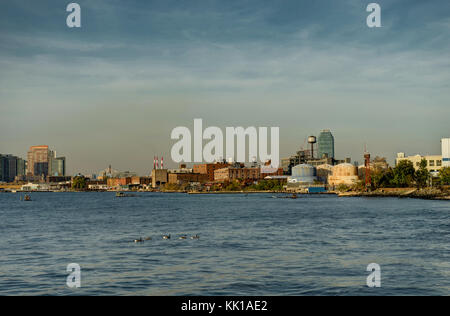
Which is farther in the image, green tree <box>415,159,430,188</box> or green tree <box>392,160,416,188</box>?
green tree <box>415,159,430,188</box>

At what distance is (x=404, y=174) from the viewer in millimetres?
165625

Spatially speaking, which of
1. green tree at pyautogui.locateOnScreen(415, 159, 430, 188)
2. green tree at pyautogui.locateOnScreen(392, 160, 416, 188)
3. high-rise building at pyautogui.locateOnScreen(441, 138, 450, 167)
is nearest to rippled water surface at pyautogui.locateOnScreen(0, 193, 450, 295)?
green tree at pyautogui.locateOnScreen(392, 160, 416, 188)

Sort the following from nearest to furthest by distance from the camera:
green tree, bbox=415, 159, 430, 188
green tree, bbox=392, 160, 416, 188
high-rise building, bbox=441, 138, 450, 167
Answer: green tree, bbox=392, 160, 416, 188, green tree, bbox=415, 159, 430, 188, high-rise building, bbox=441, 138, 450, 167

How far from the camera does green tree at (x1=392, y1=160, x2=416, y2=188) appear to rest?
165m

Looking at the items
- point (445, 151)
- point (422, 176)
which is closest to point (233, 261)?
point (422, 176)

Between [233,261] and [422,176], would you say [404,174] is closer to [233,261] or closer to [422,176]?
[422,176]

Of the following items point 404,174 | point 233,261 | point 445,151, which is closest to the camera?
point 233,261

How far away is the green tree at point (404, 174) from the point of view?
165250 mm

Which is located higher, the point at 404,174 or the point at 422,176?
the point at 404,174

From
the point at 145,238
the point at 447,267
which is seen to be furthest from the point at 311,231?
the point at 447,267

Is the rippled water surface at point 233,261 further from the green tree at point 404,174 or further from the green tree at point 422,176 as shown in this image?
the green tree at point 422,176

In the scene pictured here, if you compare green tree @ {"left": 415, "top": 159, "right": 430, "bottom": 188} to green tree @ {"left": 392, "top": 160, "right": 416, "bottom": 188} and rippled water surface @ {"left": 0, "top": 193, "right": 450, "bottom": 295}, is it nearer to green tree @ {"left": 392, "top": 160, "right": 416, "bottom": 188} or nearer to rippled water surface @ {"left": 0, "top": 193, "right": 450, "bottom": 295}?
green tree @ {"left": 392, "top": 160, "right": 416, "bottom": 188}
